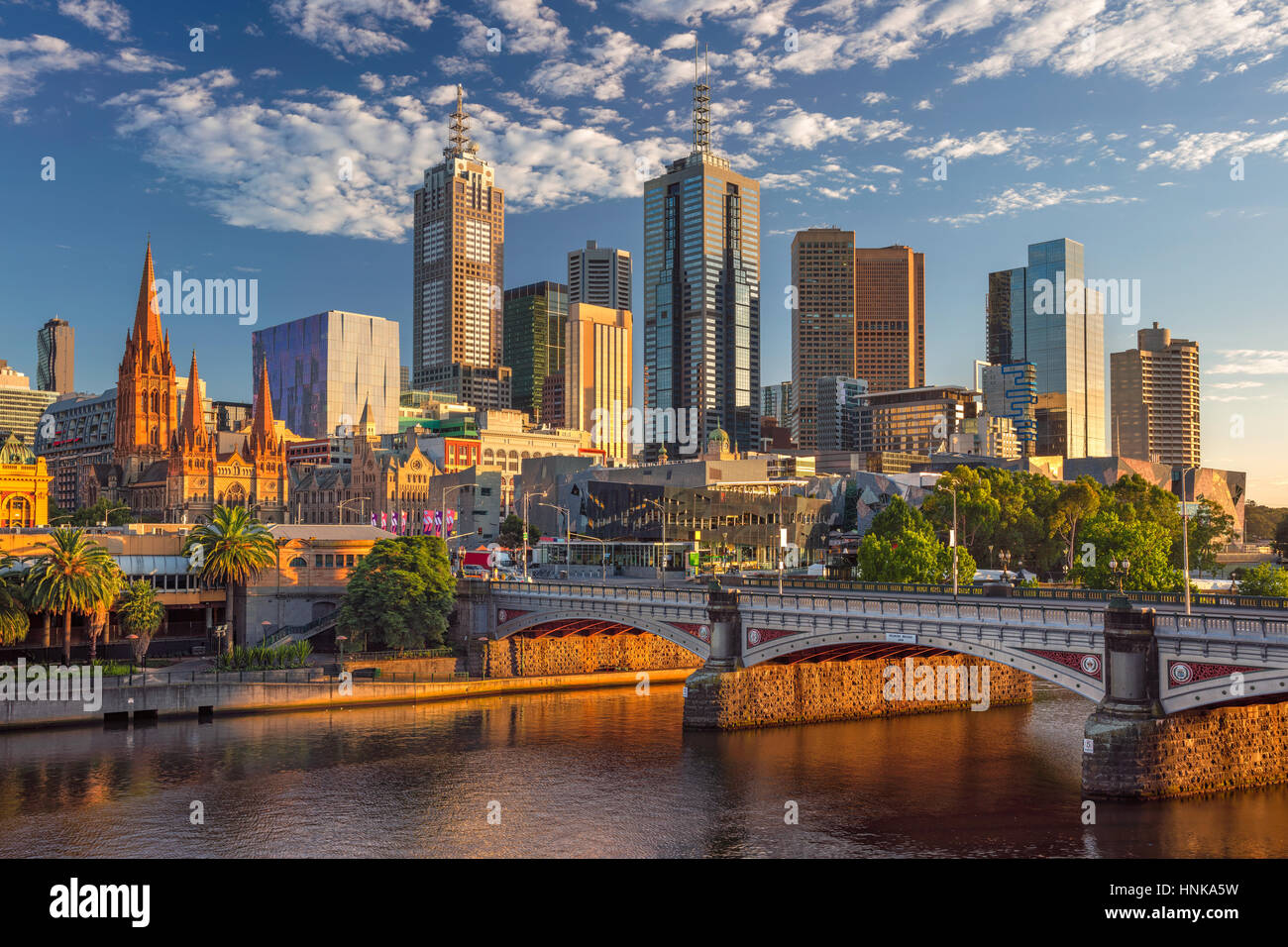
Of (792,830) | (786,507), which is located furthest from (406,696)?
(786,507)

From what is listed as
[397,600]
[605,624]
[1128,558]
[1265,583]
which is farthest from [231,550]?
Result: [1265,583]

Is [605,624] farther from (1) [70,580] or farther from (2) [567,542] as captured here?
(2) [567,542]

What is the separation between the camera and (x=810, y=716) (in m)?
73.6

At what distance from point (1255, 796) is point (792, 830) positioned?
68.8 ft

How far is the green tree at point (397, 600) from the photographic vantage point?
285ft

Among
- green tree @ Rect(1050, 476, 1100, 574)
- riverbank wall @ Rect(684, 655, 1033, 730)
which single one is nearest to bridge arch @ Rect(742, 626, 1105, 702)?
riverbank wall @ Rect(684, 655, 1033, 730)

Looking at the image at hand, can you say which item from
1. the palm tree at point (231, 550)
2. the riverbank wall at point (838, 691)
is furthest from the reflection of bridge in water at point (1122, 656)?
the palm tree at point (231, 550)

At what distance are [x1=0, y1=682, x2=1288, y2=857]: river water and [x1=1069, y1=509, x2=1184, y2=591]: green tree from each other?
1887 centimetres

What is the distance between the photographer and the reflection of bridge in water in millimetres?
46812

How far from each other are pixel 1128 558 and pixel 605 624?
41575 millimetres

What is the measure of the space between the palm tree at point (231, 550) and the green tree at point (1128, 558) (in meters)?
66.5

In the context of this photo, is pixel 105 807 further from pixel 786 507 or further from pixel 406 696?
pixel 786 507

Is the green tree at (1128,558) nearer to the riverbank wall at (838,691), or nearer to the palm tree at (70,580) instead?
the riverbank wall at (838,691)

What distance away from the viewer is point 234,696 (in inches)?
2965
